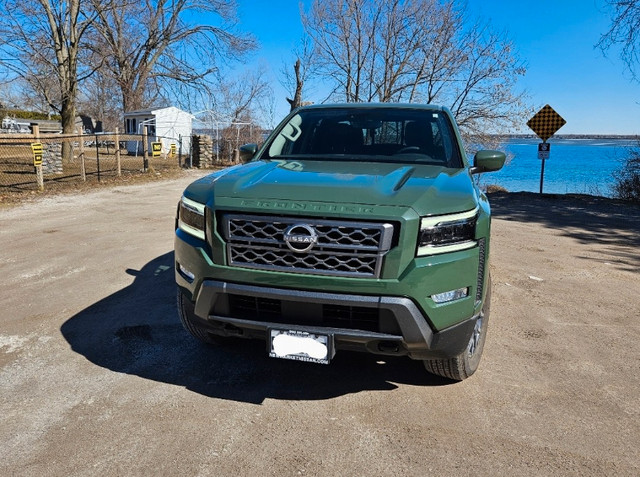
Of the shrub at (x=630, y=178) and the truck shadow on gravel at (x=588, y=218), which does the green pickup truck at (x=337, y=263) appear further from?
the shrub at (x=630, y=178)

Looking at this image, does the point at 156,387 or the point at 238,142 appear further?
the point at 238,142

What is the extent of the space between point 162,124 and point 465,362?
3414 cm

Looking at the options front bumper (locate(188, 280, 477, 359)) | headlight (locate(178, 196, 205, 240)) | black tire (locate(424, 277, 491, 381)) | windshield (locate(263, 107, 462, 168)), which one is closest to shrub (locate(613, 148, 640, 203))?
windshield (locate(263, 107, 462, 168))

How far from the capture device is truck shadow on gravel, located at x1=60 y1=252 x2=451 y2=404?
3211mm

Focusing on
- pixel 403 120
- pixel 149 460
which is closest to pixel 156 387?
pixel 149 460

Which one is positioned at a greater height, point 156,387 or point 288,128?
point 288,128

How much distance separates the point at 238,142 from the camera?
30.0 m

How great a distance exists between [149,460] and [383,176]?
1994mm

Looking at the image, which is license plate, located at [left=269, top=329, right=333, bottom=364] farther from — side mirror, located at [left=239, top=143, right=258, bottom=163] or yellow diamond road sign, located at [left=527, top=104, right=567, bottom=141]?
yellow diamond road sign, located at [left=527, top=104, right=567, bottom=141]

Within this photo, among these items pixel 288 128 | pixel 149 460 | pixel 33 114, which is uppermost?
pixel 33 114

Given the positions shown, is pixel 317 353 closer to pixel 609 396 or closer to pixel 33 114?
pixel 609 396

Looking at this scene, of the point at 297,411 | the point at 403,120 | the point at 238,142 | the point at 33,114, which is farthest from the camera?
the point at 33,114

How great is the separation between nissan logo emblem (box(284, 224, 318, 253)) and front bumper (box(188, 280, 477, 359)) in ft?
0.76

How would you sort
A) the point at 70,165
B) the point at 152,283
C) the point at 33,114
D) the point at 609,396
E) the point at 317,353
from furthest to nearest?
the point at 33,114, the point at 70,165, the point at 152,283, the point at 609,396, the point at 317,353
